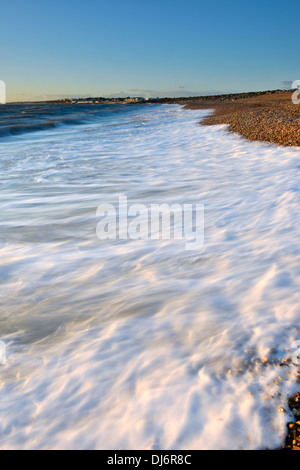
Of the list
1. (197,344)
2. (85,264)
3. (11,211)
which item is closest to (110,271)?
(85,264)

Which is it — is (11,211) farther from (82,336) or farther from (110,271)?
(82,336)

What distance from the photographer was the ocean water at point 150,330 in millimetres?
1444

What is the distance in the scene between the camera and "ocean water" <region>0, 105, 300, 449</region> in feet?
4.74

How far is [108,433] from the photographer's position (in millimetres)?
1428

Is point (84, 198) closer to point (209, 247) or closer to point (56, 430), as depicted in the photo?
point (209, 247)

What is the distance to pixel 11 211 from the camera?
491 cm

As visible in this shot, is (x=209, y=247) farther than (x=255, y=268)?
Yes

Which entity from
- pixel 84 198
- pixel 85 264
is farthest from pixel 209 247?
pixel 84 198

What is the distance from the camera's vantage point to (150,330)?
2111 millimetres

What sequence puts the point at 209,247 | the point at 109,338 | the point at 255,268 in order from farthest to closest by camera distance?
the point at 209,247
the point at 255,268
the point at 109,338
